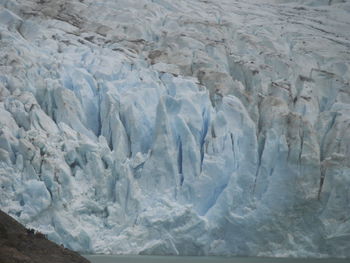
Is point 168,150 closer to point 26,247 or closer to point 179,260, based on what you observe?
point 179,260

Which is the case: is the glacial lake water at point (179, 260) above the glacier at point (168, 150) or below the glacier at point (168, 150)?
below

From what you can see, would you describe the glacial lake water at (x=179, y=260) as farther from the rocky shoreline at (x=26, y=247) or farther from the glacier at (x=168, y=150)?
the rocky shoreline at (x=26, y=247)

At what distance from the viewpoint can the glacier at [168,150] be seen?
2216 centimetres

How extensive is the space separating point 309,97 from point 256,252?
7177 mm

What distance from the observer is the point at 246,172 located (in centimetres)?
2348

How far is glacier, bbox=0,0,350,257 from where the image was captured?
872 inches

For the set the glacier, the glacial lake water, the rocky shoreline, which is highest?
the rocky shoreline

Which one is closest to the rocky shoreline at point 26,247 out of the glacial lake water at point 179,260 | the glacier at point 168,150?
the glacial lake water at point 179,260

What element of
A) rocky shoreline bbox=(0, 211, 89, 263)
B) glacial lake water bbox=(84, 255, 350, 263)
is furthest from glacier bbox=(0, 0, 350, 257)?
rocky shoreline bbox=(0, 211, 89, 263)

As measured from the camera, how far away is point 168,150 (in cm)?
2364

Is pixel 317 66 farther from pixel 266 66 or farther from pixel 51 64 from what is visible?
pixel 51 64

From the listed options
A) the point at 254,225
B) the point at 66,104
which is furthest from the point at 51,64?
the point at 254,225

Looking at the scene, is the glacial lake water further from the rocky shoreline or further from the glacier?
the rocky shoreline

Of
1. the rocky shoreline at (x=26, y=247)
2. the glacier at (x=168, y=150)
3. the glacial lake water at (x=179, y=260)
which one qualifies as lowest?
the glacial lake water at (x=179, y=260)
